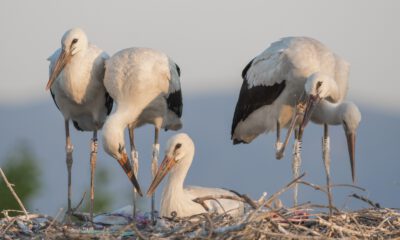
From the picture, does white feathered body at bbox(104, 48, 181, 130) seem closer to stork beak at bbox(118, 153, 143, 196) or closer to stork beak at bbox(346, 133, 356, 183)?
stork beak at bbox(118, 153, 143, 196)

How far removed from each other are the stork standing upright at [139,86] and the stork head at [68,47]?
38cm

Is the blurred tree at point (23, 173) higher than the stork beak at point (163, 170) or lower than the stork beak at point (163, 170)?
lower

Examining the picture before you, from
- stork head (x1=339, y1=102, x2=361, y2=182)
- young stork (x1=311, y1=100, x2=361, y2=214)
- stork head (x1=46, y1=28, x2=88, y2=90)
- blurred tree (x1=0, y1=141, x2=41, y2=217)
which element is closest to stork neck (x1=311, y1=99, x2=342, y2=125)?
young stork (x1=311, y1=100, x2=361, y2=214)

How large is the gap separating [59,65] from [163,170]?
2239 mm

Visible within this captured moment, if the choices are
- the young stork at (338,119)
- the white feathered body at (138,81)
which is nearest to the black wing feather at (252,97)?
the young stork at (338,119)

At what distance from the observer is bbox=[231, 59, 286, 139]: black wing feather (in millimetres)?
11445

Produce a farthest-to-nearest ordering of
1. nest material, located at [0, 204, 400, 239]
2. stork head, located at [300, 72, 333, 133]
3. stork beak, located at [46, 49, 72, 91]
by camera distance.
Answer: stork beak, located at [46, 49, 72, 91]
stork head, located at [300, 72, 333, 133]
nest material, located at [0, 204, 400, 239]

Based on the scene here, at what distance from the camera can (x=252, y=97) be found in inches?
468

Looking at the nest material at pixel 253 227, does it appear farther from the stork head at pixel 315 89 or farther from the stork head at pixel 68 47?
the stork head at pixel 68 47

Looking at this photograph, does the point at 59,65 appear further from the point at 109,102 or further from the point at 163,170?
the point at 163,170

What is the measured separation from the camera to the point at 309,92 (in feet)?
33.8

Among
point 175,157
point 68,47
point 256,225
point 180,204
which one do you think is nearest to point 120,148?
point 175,157

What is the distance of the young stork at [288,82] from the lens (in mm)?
10492

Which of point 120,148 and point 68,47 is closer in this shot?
point 120,148
